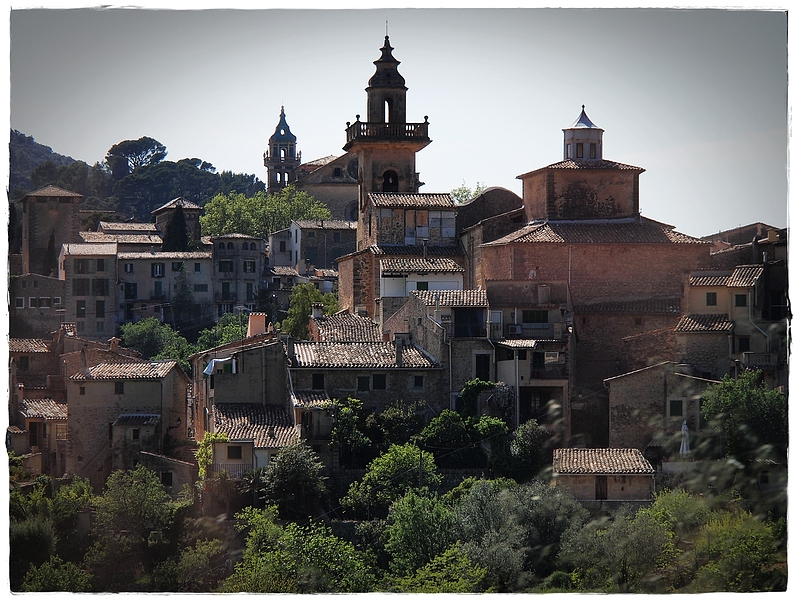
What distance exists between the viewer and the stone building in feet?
116

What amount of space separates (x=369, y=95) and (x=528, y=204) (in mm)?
5489

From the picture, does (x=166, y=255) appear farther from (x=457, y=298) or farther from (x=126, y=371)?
(x=457, y=298)

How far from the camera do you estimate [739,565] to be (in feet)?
62.3

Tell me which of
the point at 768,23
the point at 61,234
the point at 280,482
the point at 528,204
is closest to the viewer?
the point at 768,23

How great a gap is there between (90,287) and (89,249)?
3.73 feet

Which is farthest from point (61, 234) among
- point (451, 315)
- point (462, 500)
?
point (462, 500)

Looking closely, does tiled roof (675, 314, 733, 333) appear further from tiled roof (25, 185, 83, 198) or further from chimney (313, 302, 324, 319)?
tiled roof (25, 185, 83, 198)

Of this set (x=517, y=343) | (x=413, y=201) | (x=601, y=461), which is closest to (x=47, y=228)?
(x=413, y=201)

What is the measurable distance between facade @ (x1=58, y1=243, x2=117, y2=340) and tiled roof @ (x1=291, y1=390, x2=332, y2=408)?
42.7 feet

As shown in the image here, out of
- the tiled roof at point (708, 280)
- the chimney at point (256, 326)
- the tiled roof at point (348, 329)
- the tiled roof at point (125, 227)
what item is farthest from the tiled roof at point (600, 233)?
the tiled roof at point (125, 227)

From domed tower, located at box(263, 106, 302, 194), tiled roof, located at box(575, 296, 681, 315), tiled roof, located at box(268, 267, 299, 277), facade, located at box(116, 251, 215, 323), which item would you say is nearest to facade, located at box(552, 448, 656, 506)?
tiled roof, located at box(575, 296, 681, 315)

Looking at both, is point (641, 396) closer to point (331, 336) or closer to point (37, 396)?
point (331, 336)

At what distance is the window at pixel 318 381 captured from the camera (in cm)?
2359

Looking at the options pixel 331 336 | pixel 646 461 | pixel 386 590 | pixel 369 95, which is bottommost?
pixel 386 590
